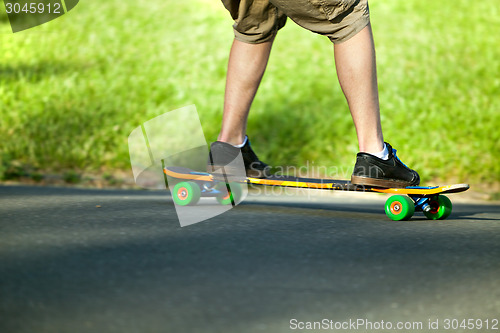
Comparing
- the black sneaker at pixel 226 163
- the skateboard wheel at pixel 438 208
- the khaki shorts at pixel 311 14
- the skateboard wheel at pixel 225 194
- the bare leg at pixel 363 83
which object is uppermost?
the khaki shorts at pixel 311 14

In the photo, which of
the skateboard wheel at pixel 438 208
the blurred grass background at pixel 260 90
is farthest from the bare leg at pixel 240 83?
the blurred grass background at pixel 260 90

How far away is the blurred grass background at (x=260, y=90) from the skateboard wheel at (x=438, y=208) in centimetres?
197

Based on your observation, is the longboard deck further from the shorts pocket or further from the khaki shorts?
the shorts pocket

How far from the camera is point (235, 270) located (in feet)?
6.84

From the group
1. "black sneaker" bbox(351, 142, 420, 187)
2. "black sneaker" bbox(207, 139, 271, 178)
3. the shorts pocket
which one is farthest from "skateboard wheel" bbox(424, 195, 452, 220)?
the shorts pocket

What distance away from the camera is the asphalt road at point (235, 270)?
168 centimetres

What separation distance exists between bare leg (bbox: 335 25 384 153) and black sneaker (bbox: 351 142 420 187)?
60 millimetres

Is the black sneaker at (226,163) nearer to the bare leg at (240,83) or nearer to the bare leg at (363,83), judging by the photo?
the bare leg at (240,83)

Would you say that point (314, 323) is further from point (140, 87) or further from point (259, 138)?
point (140, 87)

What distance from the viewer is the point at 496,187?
195 inches

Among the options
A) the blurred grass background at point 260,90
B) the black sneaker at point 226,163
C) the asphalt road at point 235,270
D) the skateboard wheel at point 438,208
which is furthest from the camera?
the blurred grass background at point 260,90

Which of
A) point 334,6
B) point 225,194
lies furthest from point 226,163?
point 334,6

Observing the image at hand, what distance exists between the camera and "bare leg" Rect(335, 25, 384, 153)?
3.02 m

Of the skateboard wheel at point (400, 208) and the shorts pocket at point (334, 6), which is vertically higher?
the shorts pocket at point (334, 6)
